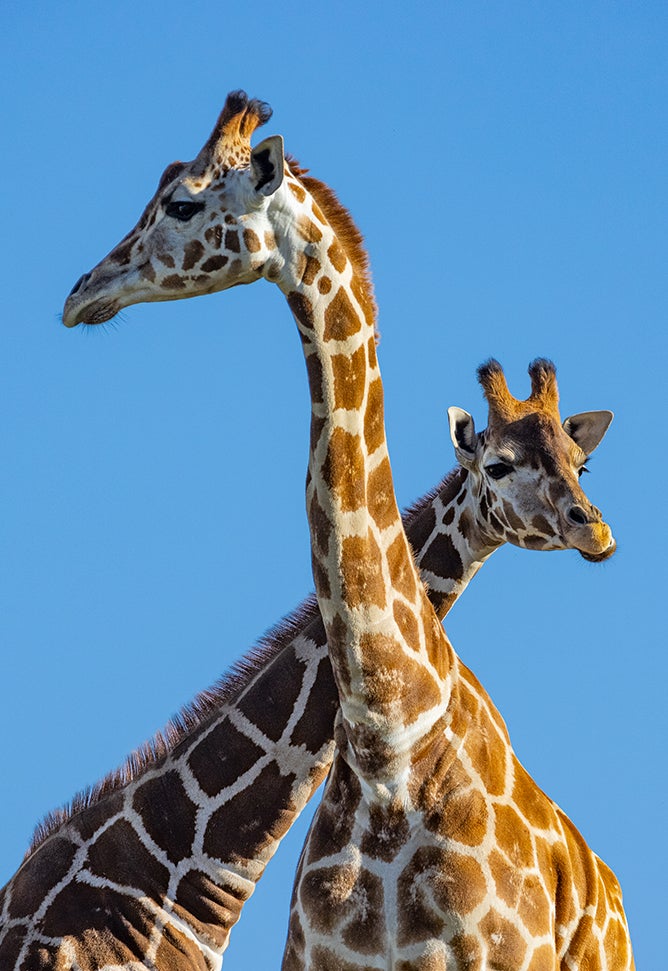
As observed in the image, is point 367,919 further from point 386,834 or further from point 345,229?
point 345,229

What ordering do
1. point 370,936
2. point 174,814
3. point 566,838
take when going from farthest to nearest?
point 174,814 < point 566,838 < point 370,936

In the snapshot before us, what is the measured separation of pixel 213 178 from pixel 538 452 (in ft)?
10.2

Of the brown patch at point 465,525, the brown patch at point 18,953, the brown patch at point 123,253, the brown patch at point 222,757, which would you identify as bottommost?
the brown patch at point 18,953

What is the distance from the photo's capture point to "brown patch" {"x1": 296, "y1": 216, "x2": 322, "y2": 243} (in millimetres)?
7379

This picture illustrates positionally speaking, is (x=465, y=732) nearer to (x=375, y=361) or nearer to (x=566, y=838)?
(x=566, y=838)

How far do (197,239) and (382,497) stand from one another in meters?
1.41

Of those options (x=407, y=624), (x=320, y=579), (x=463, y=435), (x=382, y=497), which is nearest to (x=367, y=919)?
(x=407, y=624)

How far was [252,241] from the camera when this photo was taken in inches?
287

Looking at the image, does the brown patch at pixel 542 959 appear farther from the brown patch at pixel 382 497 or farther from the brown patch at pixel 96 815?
the brown patch at pixel 96 815

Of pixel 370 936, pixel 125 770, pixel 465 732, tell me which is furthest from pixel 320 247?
pixel 125 770

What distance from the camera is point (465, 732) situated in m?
7.67

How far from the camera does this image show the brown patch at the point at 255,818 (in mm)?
9133

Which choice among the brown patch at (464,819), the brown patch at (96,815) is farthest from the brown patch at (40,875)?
the brown patch at (464,819)

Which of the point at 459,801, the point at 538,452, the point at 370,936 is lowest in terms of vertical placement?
the point at 370,936
